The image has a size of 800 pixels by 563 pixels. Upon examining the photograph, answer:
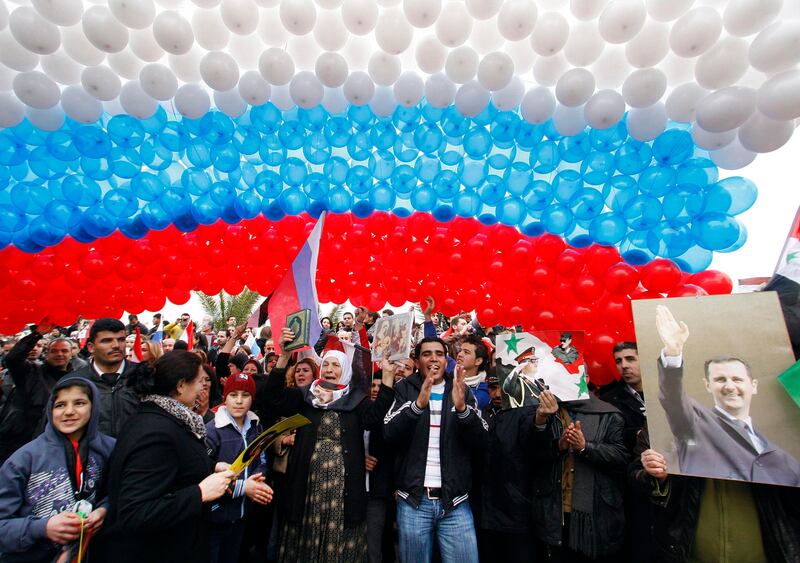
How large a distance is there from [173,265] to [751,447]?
176 inches

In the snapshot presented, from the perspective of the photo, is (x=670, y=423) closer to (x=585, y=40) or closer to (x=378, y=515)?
(x=378, y=515)

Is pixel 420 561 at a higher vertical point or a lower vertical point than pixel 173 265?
lower

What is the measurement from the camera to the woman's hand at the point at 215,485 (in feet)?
6.00

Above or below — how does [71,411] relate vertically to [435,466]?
above

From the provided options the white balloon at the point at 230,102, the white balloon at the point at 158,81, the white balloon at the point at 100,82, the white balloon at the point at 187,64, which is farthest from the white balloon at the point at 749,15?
the white balloon at the point at 100,82

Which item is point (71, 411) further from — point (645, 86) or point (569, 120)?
point (645, 86)

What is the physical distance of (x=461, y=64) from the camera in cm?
312

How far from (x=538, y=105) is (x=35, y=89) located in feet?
11.9

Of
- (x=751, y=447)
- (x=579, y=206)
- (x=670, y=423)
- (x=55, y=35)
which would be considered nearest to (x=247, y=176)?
(x=55, y=35)

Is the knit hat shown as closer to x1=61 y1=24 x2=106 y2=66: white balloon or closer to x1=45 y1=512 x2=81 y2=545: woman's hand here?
x1=45 y1=512 x2=81 y2=545: woman's hand

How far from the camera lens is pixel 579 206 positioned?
142 inches

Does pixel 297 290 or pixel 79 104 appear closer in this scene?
pixel 79 104

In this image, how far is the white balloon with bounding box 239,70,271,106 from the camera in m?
3.30

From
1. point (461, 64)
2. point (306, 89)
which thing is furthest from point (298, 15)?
point (461, 64)
